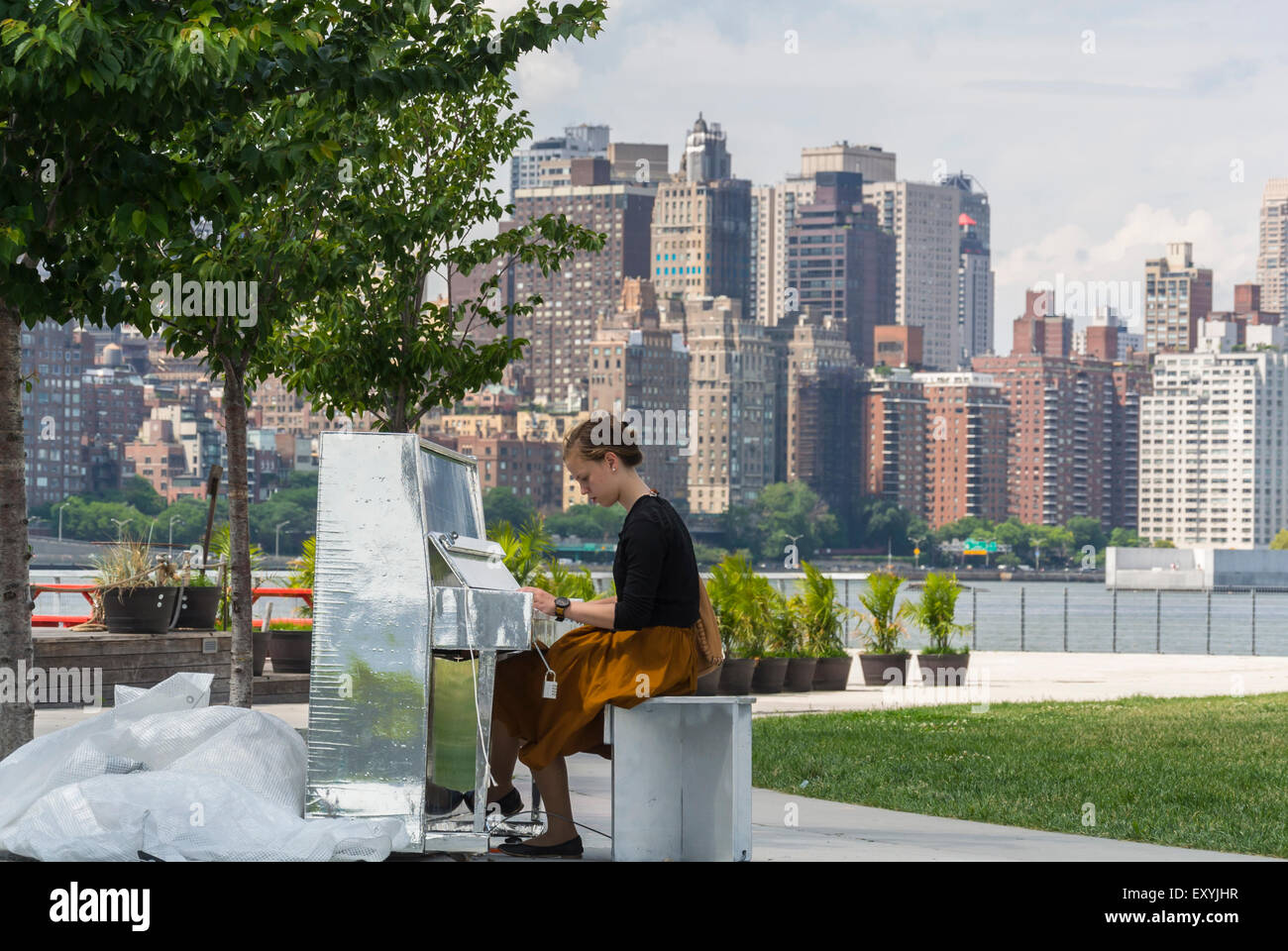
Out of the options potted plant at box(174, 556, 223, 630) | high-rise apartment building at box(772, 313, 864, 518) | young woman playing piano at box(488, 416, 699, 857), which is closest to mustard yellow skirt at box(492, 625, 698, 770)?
young woman playing piano at box(488, 416, 699, 857)

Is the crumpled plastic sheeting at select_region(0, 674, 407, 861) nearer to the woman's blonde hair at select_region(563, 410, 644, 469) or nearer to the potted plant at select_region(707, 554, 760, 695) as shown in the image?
the woman's blonde hair at select_region(563, 410, 644, 469)

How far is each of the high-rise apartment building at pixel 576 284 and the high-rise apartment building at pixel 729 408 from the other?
11105 mm

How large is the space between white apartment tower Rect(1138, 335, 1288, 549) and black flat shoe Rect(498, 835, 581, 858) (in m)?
170

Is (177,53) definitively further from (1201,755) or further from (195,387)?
(195,387)

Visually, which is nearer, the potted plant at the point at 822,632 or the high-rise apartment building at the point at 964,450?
the potted plant at the point at 822,632

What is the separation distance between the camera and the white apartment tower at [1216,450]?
17475 cm

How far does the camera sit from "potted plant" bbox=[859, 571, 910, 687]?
70.5ft

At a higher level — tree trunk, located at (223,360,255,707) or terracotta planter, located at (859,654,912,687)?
tree trunk, located at (223,360,255,707)

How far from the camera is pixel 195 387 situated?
129 m

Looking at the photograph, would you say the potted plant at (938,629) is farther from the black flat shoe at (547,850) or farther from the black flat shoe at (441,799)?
the black flat shoe at (441,799)

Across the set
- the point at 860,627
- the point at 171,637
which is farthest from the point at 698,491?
the point at 171,637

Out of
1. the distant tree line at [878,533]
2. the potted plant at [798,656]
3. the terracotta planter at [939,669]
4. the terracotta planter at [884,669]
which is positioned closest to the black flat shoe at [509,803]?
the potted plant at [798,656]

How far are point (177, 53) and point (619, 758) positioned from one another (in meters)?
2.99

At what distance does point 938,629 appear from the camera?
2191 cm
